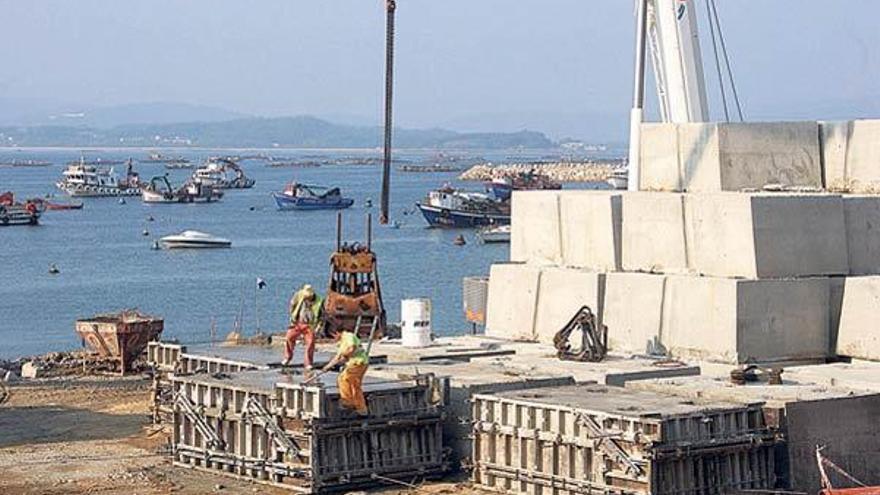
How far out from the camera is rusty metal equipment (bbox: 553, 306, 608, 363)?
2841 centimetres

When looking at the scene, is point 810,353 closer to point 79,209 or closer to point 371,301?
point 371,301

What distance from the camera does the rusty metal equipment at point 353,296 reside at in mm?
33625

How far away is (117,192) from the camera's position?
598 ft

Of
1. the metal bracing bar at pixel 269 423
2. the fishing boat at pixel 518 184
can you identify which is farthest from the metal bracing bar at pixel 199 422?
the fishing boat at pixel 518 184

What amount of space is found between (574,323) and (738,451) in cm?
666

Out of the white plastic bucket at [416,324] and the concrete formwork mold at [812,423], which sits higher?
the white plastic bucket at [416,324]

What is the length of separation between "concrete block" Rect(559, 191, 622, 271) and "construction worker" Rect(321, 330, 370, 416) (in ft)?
29.4

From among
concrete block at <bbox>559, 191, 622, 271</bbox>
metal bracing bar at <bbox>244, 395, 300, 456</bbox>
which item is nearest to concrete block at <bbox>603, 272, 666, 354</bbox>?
concrete block at <bbox>559, 191, 622, 271</bbox>

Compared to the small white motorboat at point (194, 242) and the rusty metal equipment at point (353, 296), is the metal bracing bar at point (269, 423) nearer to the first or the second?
the rusty metal equipment at point (353, 296)

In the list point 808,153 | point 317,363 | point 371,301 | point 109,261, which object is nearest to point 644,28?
point 808,153

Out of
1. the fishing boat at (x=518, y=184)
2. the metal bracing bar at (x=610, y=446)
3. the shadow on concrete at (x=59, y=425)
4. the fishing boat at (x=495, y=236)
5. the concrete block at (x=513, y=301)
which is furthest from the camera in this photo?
the fishing boat at (x=518, y=184)

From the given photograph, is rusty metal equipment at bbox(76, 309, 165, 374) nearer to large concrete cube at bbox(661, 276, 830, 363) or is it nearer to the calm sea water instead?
large concrete cube at bbox(661, 276, 830, 363)

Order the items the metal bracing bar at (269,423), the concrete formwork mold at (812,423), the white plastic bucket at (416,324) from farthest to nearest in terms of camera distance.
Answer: the white plastic bucket at (416,324)
the metal bracing bar at (269,423)
the concrete formwork mold at (812,423)

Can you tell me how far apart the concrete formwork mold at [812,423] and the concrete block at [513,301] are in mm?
8077
